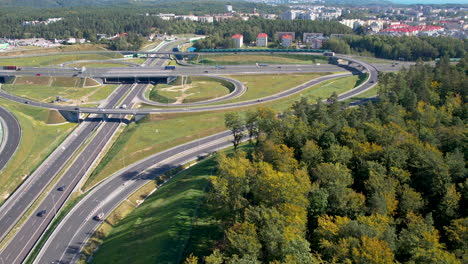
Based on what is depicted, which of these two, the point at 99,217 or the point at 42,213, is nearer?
the point at 99,217

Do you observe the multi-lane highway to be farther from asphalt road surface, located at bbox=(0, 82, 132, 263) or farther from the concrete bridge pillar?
the concrete bridge pillar

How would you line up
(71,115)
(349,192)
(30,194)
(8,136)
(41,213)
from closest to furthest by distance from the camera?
(349,192), (41,213), (30,194), (8,136), (71,115)

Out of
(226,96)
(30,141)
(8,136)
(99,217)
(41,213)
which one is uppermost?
(226,96)

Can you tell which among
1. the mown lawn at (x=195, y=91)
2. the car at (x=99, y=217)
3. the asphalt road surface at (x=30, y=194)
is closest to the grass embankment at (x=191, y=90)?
the mown lawn at (x=195, y=91)

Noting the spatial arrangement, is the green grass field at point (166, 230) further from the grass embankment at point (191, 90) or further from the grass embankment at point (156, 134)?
the grass embankment at point (191, 90)

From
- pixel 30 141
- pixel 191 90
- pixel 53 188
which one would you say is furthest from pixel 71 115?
pixel 191 90

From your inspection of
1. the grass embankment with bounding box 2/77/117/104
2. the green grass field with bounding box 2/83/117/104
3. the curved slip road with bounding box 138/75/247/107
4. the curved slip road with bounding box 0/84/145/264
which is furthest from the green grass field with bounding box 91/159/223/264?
the green grass field with bounding box 2/83/117/104

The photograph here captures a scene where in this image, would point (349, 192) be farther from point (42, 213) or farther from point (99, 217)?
point (42, 213)

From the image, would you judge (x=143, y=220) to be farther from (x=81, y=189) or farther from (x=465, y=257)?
(x=465, y=257)
